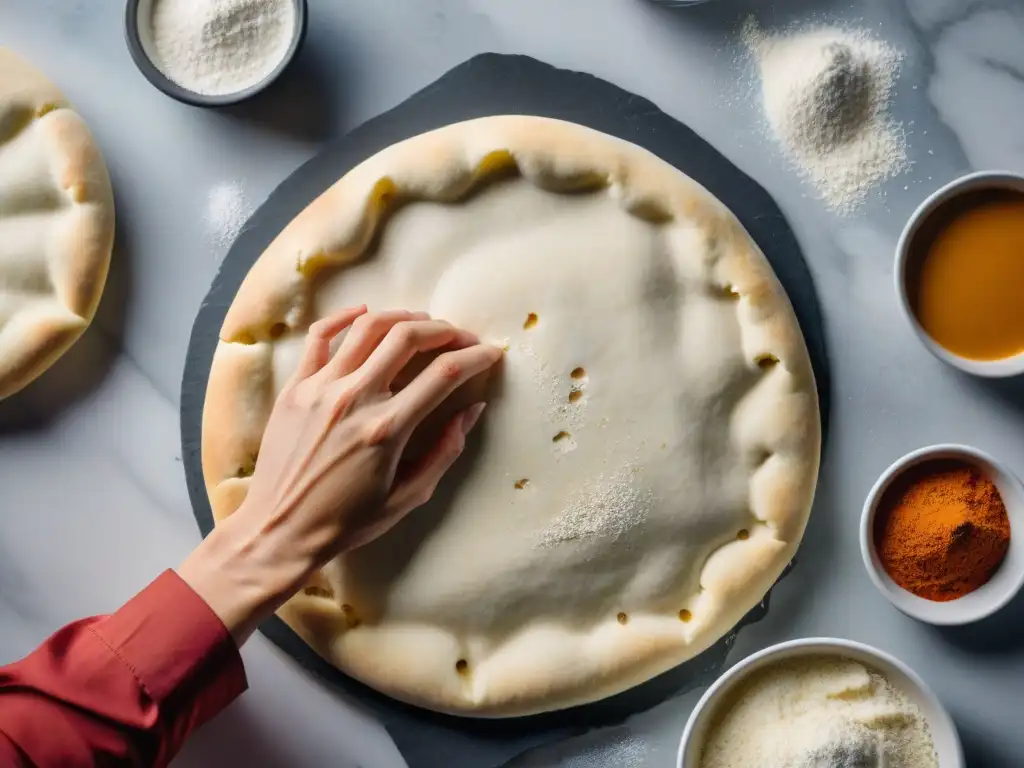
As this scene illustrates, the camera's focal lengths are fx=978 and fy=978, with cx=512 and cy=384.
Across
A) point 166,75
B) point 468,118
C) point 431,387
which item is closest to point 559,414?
point 431,387

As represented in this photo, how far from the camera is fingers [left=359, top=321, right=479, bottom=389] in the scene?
0.91 meters

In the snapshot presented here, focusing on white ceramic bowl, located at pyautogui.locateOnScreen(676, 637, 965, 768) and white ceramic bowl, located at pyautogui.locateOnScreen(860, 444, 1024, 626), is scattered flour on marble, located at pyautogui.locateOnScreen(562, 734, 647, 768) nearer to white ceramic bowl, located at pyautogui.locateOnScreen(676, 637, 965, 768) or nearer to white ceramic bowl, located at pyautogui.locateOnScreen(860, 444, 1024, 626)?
white ceramic bowl, located at pyautogui.locateOnScreen(676, 637, 965, 768)

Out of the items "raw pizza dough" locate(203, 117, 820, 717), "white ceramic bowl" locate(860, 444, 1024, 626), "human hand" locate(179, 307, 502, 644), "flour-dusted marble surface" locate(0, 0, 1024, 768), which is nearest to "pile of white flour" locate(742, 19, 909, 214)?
"flour-dusted marble surface" locate(0, 0, 1024, 768)

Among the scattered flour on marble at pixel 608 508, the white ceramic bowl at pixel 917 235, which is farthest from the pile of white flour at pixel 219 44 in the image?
the white ceramic bowl at pixel 917 235

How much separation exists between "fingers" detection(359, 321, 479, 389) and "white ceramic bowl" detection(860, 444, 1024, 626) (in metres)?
Answer: 0.45

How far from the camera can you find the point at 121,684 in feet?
2.94

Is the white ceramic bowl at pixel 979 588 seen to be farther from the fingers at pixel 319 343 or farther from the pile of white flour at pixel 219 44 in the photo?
the pile of white flour at pixel 219 44

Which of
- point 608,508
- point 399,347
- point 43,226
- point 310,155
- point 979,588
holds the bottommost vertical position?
point 979,588

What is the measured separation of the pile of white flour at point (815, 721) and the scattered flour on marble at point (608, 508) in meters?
0.20

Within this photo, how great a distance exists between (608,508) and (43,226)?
70cm

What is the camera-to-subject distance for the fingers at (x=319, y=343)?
3.10ft

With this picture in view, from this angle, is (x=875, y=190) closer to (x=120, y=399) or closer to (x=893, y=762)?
(x=893, y=762)

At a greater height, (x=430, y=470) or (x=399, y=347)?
(x=399, y=347)

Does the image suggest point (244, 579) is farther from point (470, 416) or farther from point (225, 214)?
point (225, 214)
